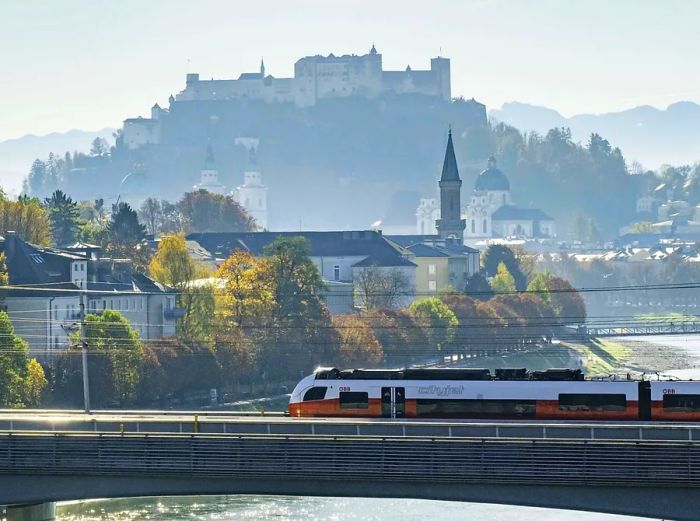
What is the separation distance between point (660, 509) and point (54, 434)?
535 inches

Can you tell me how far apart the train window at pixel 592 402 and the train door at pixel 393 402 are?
4.20 m

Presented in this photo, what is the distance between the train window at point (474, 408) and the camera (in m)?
50.7

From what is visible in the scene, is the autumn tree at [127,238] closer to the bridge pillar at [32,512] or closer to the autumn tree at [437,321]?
the autumn tree at [437,321]

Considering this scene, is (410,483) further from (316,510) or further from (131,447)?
(316,510)

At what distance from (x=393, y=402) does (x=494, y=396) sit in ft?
8.85

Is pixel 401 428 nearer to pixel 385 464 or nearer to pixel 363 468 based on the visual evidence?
pixel 385 464

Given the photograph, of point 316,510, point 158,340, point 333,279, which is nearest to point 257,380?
point 158,340

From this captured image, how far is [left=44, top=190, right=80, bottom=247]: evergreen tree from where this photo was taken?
144m

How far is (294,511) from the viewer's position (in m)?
61.3

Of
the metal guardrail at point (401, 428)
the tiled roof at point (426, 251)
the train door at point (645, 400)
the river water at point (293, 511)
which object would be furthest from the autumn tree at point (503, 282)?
the metal guardrail at point (401, 428)

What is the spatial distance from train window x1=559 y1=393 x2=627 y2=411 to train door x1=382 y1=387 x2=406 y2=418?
4203mm

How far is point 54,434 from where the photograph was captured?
4306 cm

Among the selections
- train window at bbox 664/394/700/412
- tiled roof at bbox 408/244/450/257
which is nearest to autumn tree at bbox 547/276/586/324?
tiled roof at bbox 408/244/450/257

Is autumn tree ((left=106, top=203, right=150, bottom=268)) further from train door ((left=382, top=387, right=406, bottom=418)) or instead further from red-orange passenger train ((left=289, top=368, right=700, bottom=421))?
train door ((left=382, top=387, right=406, bottom=418))
